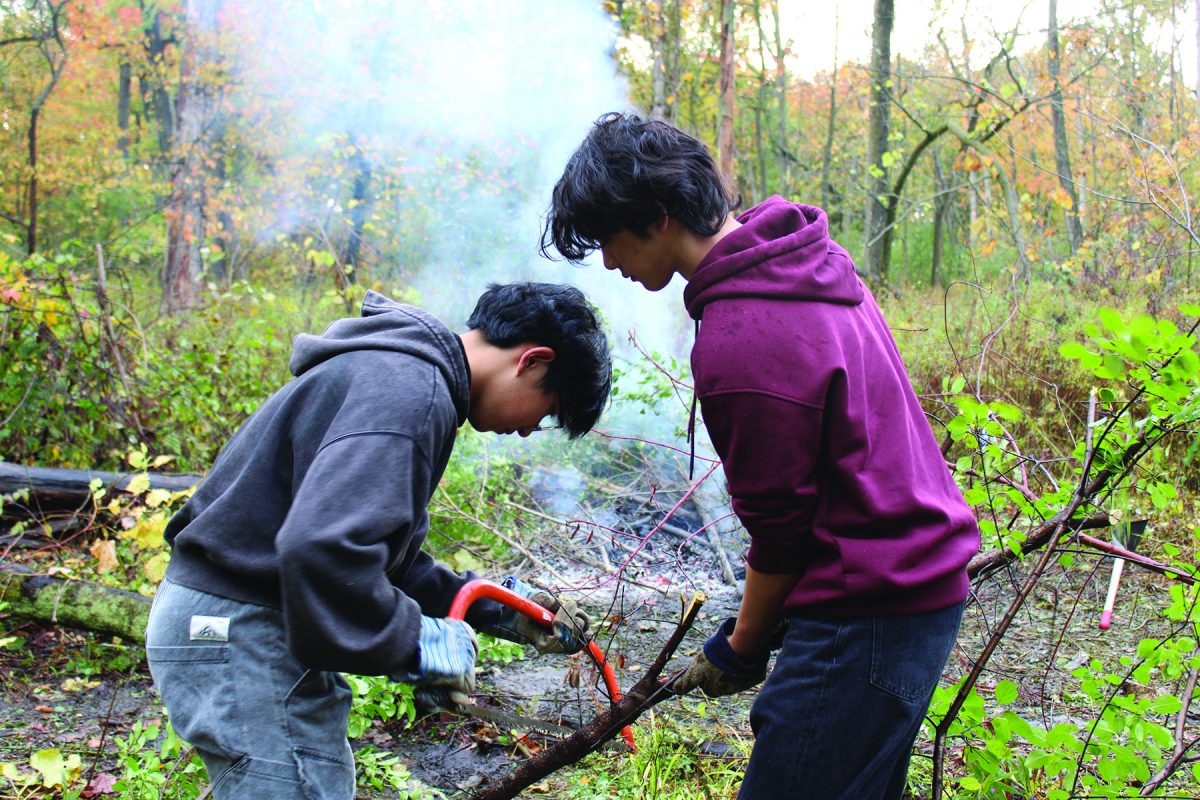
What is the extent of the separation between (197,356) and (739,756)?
4457mm

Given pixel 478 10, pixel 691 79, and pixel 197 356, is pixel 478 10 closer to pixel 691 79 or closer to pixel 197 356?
pixel 691 79

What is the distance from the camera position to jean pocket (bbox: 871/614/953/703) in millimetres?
1644

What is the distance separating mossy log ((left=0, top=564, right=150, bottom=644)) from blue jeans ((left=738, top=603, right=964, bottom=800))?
3113mm

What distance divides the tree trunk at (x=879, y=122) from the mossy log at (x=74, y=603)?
28.4ft

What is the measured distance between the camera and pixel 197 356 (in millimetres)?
5883

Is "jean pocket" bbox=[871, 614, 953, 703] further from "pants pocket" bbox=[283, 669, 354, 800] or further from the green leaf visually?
"pants pocket" bbox=[283, 669, 354, 800]

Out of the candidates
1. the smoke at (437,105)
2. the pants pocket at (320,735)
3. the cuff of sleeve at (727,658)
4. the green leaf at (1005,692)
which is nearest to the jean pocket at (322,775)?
the pants pocket at (320,735)

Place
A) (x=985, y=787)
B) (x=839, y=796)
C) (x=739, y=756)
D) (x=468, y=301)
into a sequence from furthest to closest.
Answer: (x=468, y=301), (x=739, y=756), (x=985, y=787), (x=839, y=796)

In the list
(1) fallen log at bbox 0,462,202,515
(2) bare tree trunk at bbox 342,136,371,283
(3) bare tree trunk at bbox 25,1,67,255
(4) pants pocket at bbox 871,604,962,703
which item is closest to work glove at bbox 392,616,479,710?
(4) pants pocket at bbox 871,604,962,703

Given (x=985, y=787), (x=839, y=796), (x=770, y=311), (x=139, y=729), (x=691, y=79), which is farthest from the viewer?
(x=691, y=79)

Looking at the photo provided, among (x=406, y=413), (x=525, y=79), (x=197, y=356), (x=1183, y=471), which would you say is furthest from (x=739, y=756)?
(x=525, y=79)

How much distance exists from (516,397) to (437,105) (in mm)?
13526

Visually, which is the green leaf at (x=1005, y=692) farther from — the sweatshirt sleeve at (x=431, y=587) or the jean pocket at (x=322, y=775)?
the jean pocket at (x=322, y=775)

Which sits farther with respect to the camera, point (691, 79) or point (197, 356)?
point (691, 79)
